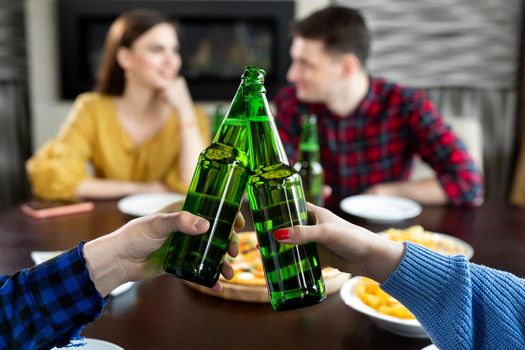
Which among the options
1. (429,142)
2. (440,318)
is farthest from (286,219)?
(429,142)

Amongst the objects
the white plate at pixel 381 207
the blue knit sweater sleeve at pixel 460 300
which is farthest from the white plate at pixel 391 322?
the white plate at pixel 381 207

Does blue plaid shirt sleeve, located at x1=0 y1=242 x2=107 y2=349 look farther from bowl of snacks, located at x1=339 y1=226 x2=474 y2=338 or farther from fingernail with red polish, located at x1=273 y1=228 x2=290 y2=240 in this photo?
bowl of snacks, located at x1=339 y1=226 x2=474 y2=338

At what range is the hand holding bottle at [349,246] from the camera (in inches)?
27.8

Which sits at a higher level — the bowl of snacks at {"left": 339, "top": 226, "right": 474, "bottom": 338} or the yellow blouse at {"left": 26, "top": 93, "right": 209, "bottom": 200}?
the yellow blouse at {"left": 26, "top": 93, "right": 209, "bottom": 200}

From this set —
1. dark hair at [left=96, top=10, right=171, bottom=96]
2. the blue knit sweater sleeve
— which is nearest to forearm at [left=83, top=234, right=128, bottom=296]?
the blue knit sweater sleeve

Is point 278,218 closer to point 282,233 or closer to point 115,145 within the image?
point 282,233

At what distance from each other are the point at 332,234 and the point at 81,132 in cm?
160

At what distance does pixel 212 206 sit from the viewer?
0.69m

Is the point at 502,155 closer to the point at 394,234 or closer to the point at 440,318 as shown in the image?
the point at 394,234

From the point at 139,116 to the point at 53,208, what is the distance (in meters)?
0.77

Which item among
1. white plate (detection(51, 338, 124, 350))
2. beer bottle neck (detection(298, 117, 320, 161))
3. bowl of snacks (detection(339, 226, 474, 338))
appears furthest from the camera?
beer bottle neck (detection(298, 117, 320, 161))

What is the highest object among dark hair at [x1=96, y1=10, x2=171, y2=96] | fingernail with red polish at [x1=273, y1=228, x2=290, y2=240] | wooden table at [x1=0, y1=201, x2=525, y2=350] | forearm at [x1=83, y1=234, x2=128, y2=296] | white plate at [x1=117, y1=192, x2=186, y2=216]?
dark hair at [x1=96, y1=10, x2=171, y2=96]

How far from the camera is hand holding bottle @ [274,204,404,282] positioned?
71cm

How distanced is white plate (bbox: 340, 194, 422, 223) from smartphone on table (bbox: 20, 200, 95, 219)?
2.29 ft
